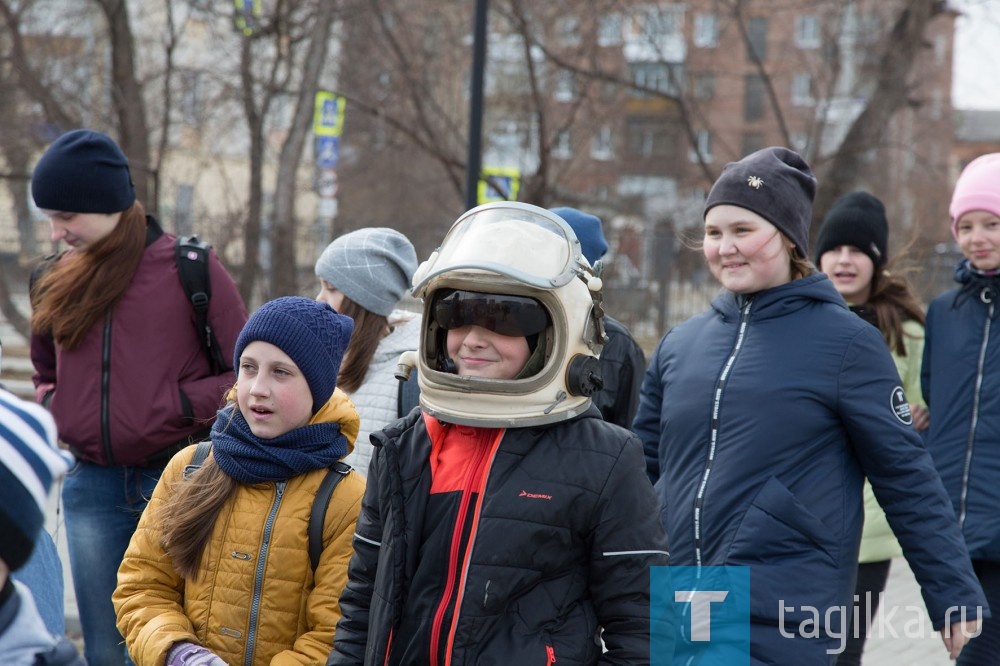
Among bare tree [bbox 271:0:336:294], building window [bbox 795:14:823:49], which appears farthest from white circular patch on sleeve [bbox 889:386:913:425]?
building window [bbox 795:14:823:49]

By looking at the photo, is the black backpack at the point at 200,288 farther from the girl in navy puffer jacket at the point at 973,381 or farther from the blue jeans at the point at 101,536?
the girl in navy puffer jacket at the point at 973,381

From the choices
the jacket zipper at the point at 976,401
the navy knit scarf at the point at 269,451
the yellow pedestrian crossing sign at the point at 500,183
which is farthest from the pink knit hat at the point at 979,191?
the yellow pedestrian crossing sign at the point at 500,183

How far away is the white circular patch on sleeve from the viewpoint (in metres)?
3.42

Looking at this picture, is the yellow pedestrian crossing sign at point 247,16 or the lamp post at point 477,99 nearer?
the lamp post at point 477,99

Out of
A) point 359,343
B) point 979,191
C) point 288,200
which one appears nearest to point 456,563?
point 359,343

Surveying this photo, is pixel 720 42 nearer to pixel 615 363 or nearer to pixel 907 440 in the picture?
pixel 615 363

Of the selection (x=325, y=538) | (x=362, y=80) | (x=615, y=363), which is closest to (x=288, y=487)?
(x=325, y=538)

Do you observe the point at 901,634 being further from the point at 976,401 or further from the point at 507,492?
the point at 507,492

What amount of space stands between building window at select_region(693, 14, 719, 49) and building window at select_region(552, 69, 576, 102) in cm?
176

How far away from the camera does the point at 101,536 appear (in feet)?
14.0

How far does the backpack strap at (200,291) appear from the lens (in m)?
4.32

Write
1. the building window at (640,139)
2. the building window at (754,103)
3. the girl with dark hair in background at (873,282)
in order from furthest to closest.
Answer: the building window at (754,103), the building window at (640,139), the girl with dark hair in background at (873,282)

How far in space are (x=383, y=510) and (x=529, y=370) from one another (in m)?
0.48

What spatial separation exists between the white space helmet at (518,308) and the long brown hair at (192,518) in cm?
71
